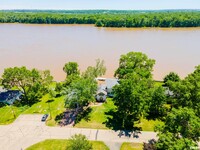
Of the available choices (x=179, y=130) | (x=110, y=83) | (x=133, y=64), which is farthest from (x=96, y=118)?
(x=179, y=130)

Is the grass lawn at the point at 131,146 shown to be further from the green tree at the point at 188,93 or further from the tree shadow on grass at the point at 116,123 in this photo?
the green tree at the point at 188,93

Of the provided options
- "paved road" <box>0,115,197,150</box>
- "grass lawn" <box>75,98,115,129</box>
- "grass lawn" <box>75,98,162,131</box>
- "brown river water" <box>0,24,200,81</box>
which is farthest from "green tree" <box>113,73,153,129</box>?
"brown river water" <box>0,24,200,81</box>

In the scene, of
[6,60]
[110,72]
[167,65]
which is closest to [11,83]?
[110,72]

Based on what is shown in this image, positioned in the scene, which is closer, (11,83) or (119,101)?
(119,101)

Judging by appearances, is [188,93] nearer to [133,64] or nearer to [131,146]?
[131,146]

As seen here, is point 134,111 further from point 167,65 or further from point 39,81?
point 167,65

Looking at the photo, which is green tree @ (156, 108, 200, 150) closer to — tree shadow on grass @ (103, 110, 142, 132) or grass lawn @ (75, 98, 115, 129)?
tree shadow on grass @ (103, 110, 142, 132)

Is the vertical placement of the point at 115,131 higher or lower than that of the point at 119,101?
lower
